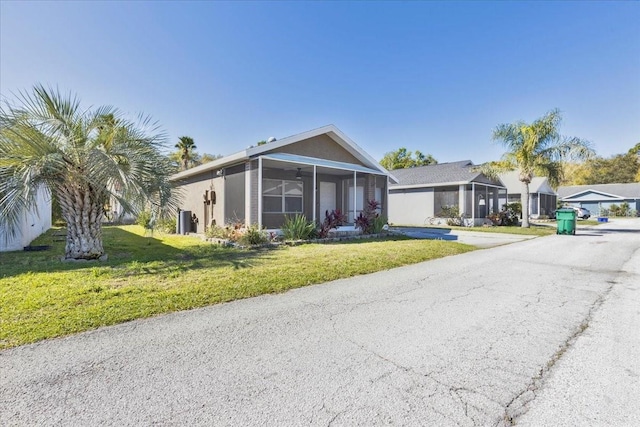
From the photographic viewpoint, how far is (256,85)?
16.3 meters

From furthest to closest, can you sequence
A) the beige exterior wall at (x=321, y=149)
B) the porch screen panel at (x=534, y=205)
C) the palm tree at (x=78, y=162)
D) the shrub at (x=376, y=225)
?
the porch screen panel at (x=534, y=205) → the shrub at (x=376, y=225) → the beige exterior wall at (x=321, y=149) → the palm tree at (x=78, y=162)

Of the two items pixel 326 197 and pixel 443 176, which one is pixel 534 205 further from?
pixel 326 197

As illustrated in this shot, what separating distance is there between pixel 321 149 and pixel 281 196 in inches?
107

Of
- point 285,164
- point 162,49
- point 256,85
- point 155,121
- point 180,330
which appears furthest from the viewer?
point 256,85

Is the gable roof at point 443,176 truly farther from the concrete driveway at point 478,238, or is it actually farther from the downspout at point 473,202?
the concrete driveway at point 478,238

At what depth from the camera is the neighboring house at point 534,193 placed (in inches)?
1164

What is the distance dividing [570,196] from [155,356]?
179 ft

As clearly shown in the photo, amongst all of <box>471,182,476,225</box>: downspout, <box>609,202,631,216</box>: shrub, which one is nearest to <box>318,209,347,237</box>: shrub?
<box>471,182,476,225</box>: downspout

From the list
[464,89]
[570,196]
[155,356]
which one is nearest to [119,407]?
[155,356]

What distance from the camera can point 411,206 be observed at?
2395 cm

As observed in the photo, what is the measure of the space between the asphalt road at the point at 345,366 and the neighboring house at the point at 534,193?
28.9 m

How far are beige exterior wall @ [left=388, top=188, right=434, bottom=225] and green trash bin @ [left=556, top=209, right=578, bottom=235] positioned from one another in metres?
8.01

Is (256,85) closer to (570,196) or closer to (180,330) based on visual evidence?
(180,330)

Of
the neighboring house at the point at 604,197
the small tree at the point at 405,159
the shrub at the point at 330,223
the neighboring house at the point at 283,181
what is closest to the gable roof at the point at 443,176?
the neighboring house at the point at 283,181
